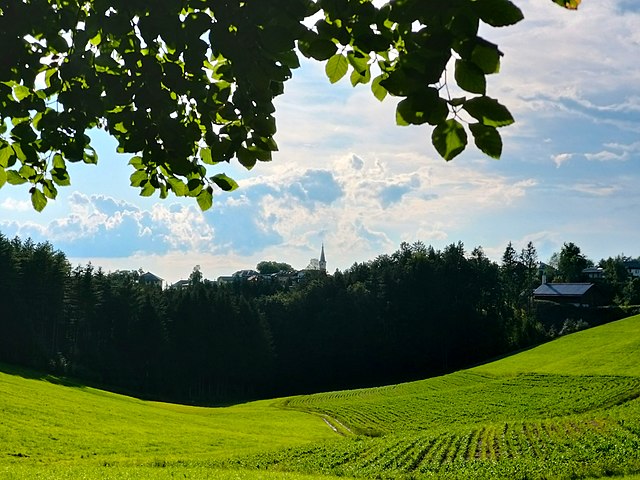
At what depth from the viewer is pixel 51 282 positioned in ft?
224

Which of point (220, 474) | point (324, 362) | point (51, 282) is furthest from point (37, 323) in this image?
point (220, 474)

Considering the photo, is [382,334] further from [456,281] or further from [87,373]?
[87,373]

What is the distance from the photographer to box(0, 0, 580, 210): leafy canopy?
202 cm

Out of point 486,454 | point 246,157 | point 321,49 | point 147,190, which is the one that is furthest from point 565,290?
point 321,49

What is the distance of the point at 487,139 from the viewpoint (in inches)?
80.6

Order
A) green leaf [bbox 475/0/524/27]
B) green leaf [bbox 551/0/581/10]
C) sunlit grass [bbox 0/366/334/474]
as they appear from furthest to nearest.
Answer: sunlit grass [bbox 0/366/334/474], green leaf [bbox 551/0/581/10], green leaf [bbox 475/0/524/27]

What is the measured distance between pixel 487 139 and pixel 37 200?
12.2 ft

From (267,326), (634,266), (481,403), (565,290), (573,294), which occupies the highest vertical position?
(634,266)

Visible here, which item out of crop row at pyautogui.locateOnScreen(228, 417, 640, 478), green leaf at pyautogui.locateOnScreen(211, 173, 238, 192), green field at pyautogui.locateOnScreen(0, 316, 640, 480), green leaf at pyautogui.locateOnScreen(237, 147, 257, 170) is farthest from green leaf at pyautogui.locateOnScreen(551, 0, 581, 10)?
crop row at pyautogui.locateOnScreen(228, 417, 640, 478)

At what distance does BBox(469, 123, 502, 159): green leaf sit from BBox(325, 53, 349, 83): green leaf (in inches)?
37.3

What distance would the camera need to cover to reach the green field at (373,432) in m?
20.2

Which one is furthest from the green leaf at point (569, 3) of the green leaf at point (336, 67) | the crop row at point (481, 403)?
the crop row at point (481, 403)

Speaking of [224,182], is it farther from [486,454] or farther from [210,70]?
[486,454]

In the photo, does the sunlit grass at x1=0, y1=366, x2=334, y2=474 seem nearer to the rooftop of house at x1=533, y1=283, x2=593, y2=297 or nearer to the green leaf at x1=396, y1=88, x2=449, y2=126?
the green leaf at x1=396, y1=88, x2=449, y2=126
